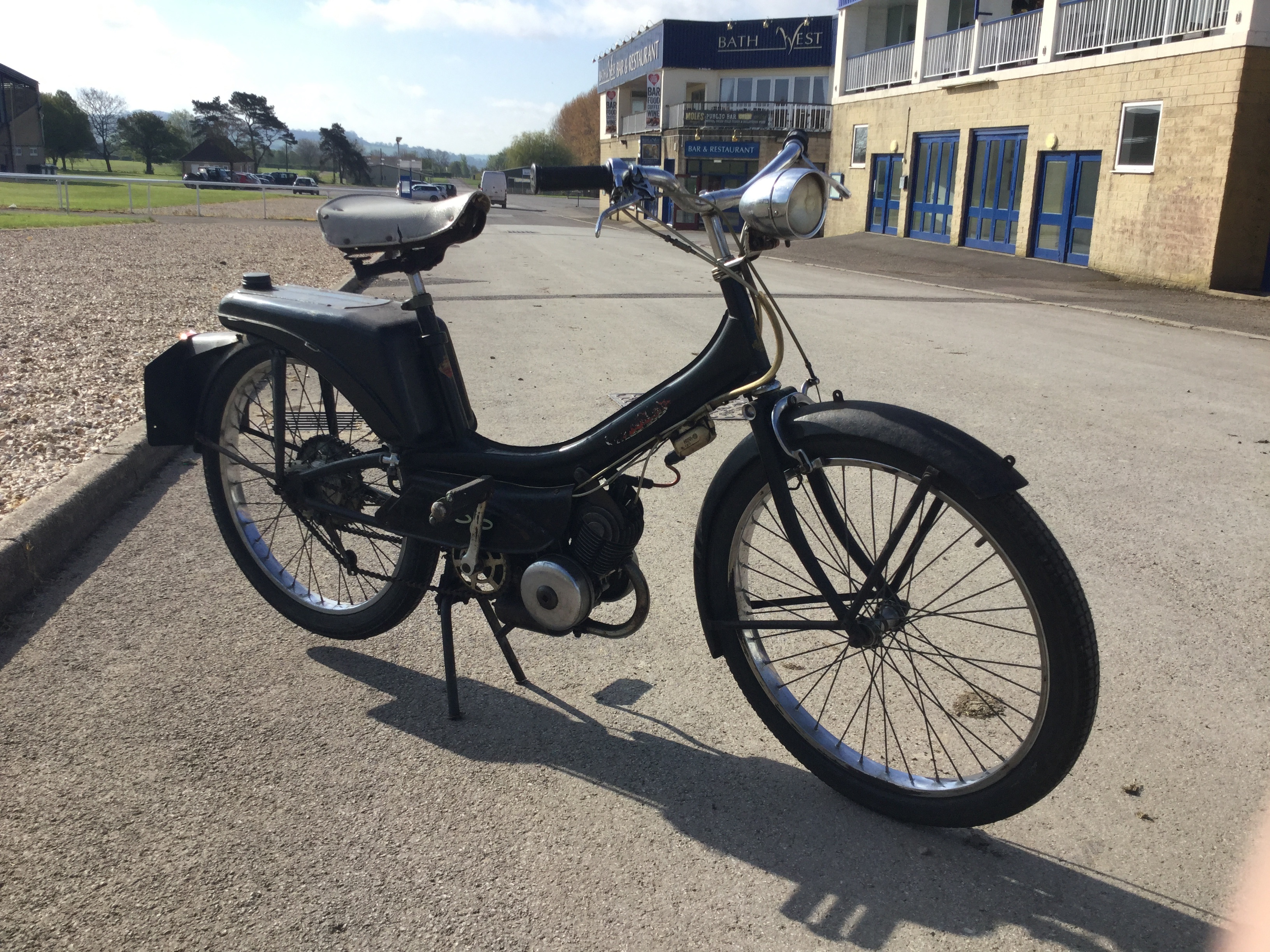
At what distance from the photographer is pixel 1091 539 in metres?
4.60

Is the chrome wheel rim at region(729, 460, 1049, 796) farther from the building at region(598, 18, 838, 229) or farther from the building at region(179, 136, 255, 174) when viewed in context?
the building at region(179, 136, 255, 174)

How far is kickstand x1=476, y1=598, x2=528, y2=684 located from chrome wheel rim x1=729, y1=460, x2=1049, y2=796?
0.77 m

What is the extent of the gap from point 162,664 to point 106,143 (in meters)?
125

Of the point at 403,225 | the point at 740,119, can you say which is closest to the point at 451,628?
the point at 403,225

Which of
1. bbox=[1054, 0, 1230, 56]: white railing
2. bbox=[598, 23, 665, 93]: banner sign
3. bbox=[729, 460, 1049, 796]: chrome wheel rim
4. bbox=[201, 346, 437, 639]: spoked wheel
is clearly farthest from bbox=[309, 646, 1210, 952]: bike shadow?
bbox=[598, 23, 665, 93]: banner sign

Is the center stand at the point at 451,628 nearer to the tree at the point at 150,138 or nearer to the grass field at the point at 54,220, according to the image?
the grass field at the point at 54,220

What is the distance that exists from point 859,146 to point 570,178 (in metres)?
30.7

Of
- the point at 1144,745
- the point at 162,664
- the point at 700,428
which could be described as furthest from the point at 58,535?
the point at 1144,745

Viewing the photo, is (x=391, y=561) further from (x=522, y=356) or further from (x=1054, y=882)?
(x=522, y=356)

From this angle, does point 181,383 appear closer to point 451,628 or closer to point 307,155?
Answer: point 451,628

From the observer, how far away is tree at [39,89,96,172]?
96.1 meters

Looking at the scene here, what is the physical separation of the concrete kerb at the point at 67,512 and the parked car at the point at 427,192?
1989 mm

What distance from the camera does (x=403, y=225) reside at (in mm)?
3086

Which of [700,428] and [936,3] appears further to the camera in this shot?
[936,3]
